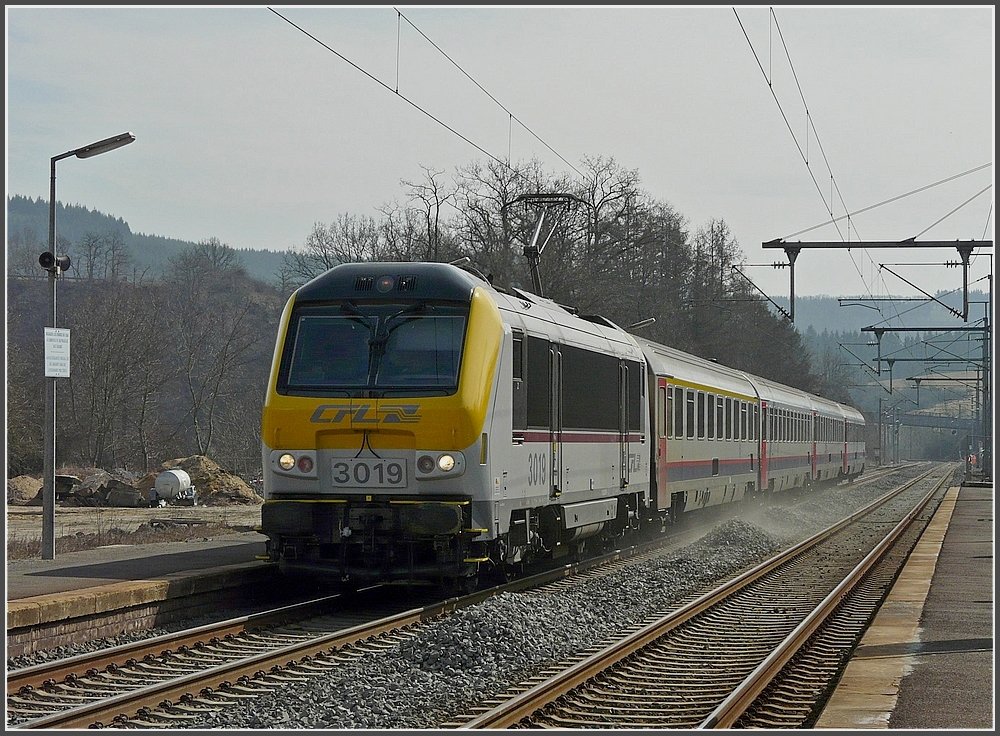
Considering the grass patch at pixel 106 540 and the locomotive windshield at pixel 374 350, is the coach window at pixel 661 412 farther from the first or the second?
the locomotive windshield at pixel 374 350

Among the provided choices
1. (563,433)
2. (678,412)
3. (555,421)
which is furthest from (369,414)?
(678,412)

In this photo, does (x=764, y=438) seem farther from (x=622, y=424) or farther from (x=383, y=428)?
(x=383, y=428)

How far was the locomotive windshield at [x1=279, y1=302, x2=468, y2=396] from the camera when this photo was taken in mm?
13078

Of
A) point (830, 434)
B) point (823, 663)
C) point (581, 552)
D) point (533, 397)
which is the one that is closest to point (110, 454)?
point (830, 434)

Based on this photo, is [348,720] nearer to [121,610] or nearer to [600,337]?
[121,610]

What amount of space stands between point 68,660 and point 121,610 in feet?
7.25

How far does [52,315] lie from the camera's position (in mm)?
16250

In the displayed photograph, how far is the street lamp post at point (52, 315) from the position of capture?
51.3 ft

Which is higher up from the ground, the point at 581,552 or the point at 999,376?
the point at 999,376

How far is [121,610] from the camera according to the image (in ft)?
39.0

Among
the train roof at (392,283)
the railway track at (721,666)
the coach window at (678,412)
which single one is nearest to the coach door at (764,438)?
the coach window at (678,412)

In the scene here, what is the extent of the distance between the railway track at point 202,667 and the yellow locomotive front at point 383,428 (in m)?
0.64

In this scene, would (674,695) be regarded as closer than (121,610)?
Yes

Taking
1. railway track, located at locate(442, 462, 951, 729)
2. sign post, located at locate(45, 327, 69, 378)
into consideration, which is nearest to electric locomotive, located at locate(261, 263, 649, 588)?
railway track, located at locate(442, 462, 951, 729)
